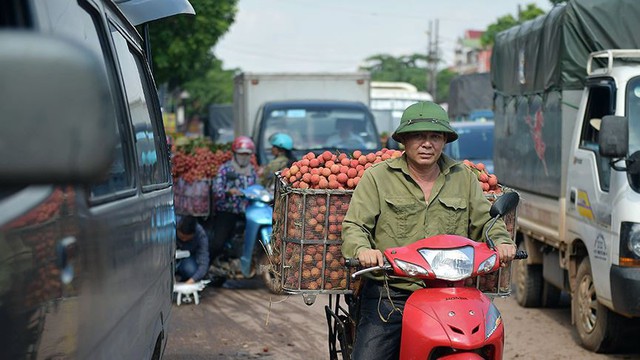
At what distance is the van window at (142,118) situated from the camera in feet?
13.8

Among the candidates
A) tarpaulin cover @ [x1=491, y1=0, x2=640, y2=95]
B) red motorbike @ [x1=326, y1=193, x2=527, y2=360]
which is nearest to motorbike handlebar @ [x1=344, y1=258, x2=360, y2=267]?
red motorbike @ [x1=326, y1=193, x2=527, y2=360]

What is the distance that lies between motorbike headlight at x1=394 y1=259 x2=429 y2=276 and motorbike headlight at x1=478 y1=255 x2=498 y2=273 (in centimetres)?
23

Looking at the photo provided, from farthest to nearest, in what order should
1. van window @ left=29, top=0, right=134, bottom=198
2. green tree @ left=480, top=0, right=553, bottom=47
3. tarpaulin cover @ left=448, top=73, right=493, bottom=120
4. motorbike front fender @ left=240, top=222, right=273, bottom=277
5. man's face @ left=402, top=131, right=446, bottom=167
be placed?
green tree @ left=480, top=0, right=553, bottom=47 → tarpaulin cover @ left=448, top=73, right=493, bottom=120 → motorbike front fender @ left=240, top=222, right=273, bottom=277 → man's face @ left=402, top=131, right=446, bottom=167 → van window @ left=29, top=0, right=134, bottom=198

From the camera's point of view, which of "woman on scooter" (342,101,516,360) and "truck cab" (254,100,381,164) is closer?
"woman on scooter" (342,101,516,360)

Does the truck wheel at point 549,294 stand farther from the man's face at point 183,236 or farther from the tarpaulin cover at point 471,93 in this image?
the tarpaulin cover at point 471,93

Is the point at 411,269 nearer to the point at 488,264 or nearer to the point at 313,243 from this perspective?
the point at 488,264

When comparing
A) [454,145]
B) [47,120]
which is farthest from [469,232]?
[454,145]

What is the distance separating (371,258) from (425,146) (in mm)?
606

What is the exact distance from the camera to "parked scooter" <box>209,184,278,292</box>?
37.5 feet

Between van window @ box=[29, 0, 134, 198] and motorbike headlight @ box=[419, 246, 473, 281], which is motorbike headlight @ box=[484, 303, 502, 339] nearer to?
motorbike headlight @ box=[419, 246, 473, 281]

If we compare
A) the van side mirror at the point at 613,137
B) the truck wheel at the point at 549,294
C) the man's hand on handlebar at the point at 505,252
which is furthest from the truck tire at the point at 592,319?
the man's hand on handlebar at the point at 505,252

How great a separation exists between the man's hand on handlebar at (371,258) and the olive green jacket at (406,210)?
211 millimetres

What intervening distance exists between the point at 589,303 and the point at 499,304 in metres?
2.82

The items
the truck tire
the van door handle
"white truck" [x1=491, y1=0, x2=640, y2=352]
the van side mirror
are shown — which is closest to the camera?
the van door handle
